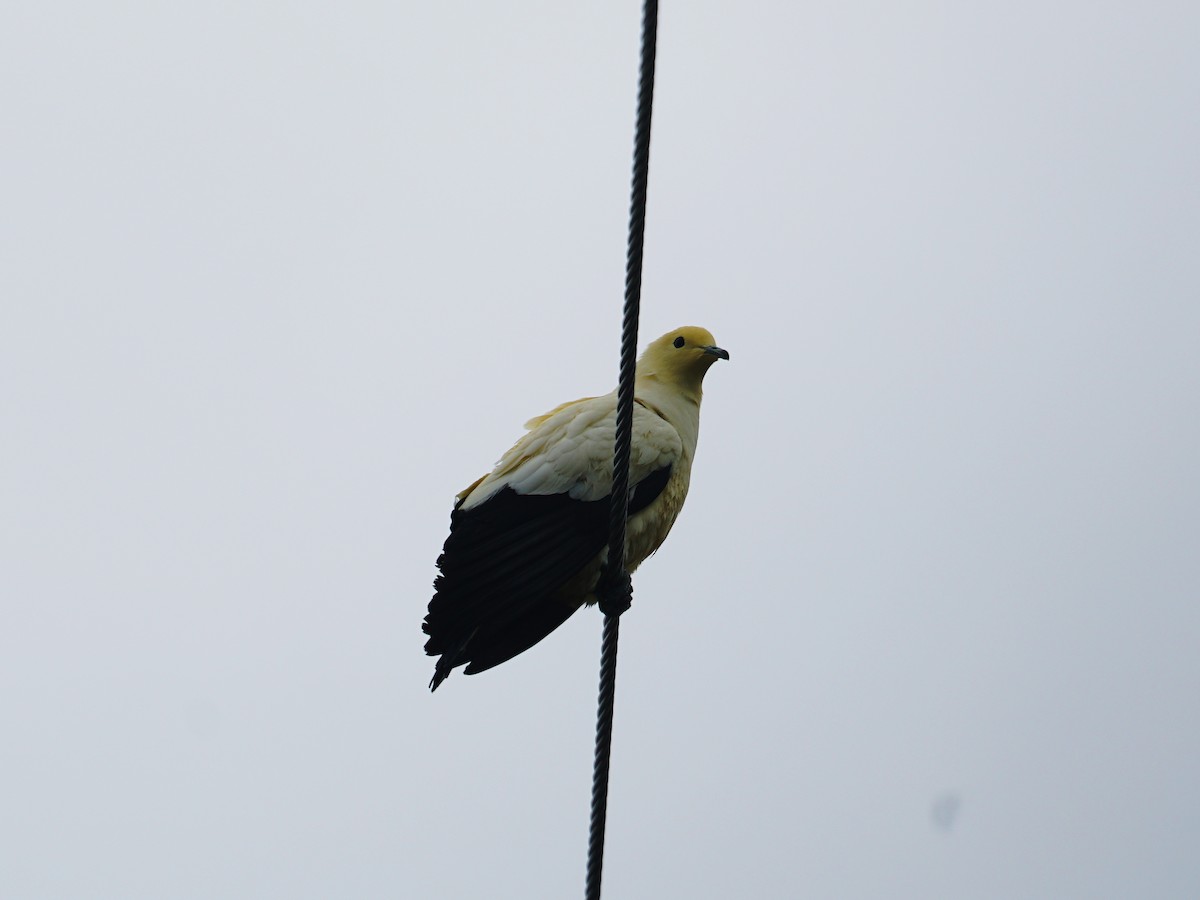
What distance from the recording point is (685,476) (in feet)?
17.6

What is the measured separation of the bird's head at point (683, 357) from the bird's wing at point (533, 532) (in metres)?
0.45

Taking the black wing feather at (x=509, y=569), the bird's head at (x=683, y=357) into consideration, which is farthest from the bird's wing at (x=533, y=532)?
the bird's head at (x=683, y=357)

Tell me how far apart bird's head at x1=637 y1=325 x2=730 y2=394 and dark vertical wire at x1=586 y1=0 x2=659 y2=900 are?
152cm

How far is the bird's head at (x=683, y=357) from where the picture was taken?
18.8ft

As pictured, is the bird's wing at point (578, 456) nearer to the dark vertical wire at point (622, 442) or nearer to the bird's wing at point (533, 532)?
the bird's wing at point (533, 532)

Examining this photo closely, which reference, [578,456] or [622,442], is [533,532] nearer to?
[578,456]

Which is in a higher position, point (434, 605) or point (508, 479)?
point (508, 479)

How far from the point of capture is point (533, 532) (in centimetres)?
489

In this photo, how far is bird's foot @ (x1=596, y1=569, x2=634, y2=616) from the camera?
440 cm

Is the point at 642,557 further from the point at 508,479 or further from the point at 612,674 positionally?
the point at 612,674

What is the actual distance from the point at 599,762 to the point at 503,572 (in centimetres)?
120

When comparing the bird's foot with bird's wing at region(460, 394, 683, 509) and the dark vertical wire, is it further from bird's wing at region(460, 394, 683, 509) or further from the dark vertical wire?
bird's wing at region(460, 394, 683, 509)

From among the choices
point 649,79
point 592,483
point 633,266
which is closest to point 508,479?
point 592,483

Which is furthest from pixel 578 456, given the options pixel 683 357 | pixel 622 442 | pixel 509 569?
pixel 622 442
